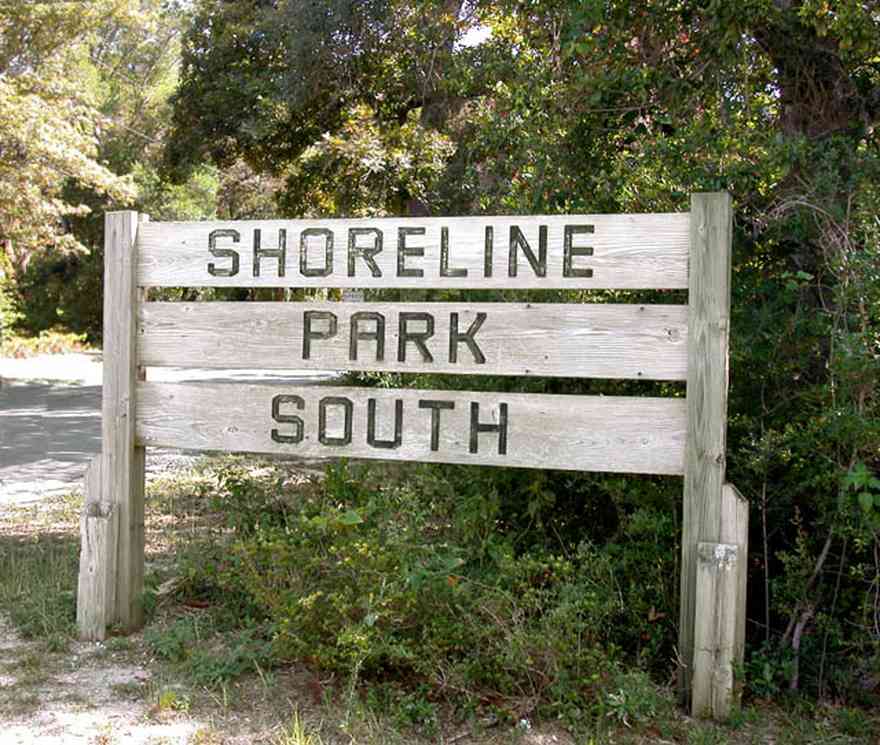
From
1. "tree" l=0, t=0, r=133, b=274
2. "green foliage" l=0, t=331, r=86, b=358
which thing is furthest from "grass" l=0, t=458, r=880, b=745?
"green foliage" l=0, t=331, r=86, b=358

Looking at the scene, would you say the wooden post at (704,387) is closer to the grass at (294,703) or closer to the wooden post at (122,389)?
the grass at (294,703)

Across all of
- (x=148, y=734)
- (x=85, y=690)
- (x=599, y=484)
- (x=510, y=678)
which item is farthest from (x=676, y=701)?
(x=85, y=690)

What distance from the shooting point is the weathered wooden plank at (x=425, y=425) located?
4215mm

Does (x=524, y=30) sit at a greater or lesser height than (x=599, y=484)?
greater

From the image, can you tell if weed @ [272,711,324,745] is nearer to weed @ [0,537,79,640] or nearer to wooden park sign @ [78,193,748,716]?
wooden park sign @ [78,193,748,716]

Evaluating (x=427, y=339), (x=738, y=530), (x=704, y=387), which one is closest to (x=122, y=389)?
(x=427, y=339)

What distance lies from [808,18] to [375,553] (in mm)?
3362

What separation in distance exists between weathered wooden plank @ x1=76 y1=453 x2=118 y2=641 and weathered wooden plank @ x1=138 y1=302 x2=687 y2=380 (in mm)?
780

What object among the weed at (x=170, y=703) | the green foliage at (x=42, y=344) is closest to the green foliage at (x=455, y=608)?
the weed at (x=170, y=703)

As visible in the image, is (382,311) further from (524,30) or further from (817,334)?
(524,30)

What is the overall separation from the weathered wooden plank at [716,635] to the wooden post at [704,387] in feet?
0.27

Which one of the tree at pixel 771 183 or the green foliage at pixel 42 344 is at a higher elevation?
the tree at pixel 771 183

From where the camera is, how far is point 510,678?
395 centimetres

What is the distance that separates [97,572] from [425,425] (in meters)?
1.78
